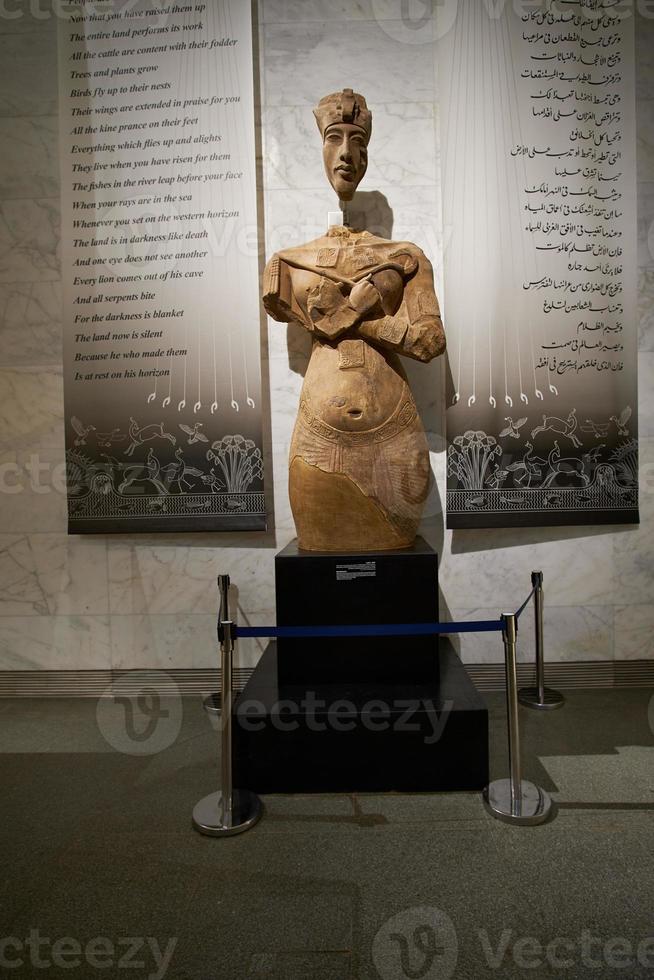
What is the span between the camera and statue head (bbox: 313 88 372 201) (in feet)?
10.2

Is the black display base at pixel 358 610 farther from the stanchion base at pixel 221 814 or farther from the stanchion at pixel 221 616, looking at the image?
Result: the stanchion at pixel 221 616

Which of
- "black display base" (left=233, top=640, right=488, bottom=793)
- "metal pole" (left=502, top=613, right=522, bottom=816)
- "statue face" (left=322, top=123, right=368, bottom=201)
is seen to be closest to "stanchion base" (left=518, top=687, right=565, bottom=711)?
"black display base" (left=233, top=640, right=488, bottom=793)

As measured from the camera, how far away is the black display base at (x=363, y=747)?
101 inches

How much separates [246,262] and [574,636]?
305cm

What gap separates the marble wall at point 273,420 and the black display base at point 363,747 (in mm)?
1256

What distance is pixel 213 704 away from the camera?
3.59 meters

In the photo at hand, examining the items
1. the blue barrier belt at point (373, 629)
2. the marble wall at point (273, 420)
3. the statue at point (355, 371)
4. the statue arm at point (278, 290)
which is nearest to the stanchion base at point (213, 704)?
the marble wall at point (273, 420)

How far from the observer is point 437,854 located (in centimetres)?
218

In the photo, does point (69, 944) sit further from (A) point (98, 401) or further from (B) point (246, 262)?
(B) point (246, 262)

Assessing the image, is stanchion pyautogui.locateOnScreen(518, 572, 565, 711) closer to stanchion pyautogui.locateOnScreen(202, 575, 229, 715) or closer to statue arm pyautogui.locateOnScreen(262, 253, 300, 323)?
stanchion pyautogui.locateOnScreen(202, 575, 229, 715)

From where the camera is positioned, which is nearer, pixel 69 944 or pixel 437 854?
pixel 69 944

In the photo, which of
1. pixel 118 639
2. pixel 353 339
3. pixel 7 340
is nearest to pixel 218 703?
pixel 118 639

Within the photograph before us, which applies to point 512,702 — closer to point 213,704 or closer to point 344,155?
point 213,704

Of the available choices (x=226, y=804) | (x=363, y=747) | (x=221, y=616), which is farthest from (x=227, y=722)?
(x=221, y=616)
